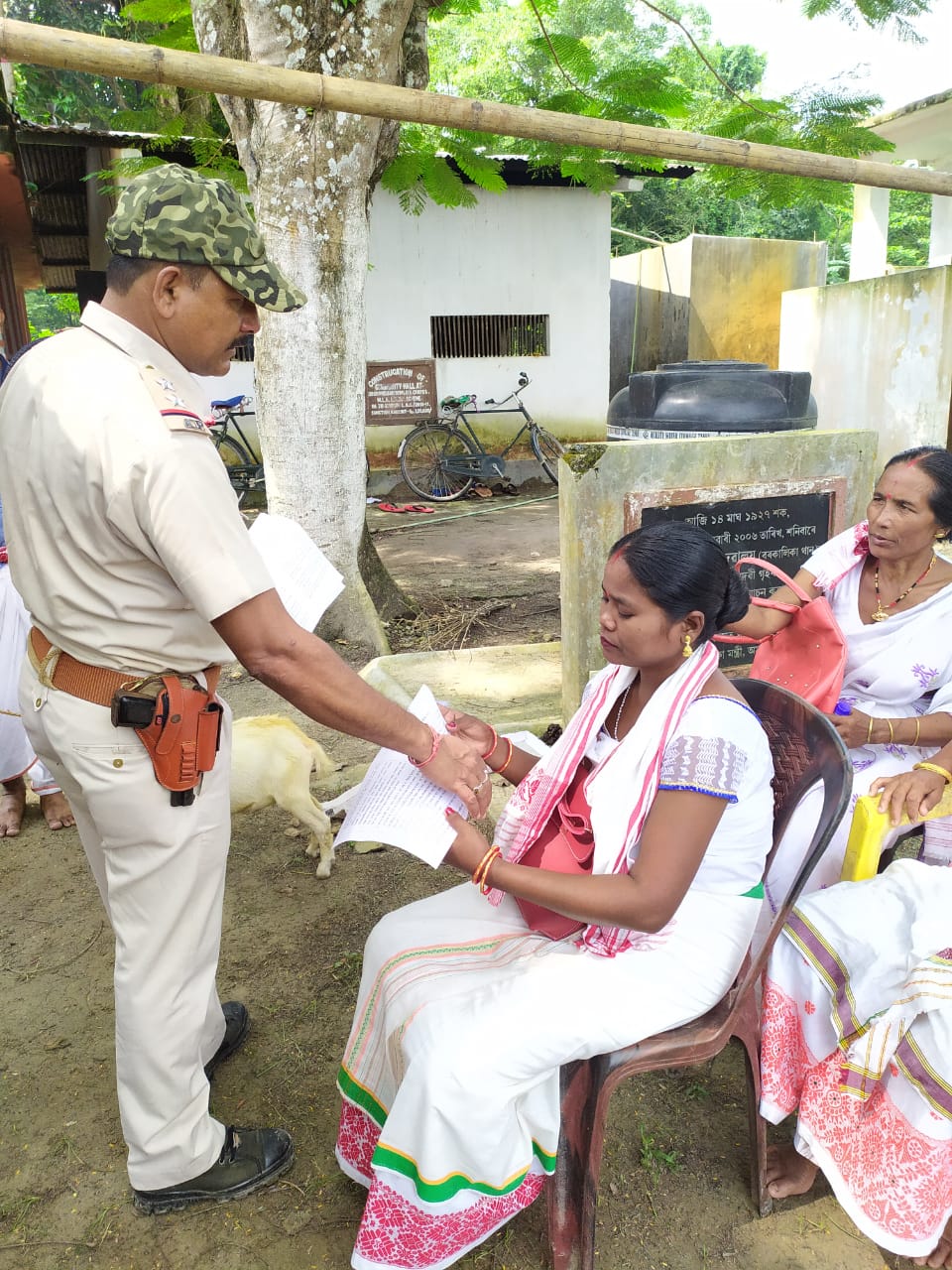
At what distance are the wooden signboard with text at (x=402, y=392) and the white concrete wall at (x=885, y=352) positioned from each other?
4.57 m

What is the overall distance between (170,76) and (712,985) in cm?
222

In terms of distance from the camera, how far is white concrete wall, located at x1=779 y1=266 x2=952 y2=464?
30.5ft

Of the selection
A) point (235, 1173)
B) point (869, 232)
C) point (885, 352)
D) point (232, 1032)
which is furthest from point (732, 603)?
point (869, 232)

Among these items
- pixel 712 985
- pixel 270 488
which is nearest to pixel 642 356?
pixel 270 488

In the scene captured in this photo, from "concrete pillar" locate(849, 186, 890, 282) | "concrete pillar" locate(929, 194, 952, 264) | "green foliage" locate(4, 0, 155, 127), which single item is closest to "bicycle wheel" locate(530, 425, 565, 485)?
"concrete pillar" locate(849, 186, 890, 282)

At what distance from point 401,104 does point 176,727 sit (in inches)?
64.4

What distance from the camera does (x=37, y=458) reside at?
1624mm

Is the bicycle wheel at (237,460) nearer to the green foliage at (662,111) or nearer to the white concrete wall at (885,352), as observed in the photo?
the green foliage at (662,111)

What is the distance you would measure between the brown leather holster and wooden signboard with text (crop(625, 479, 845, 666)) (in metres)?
2.55

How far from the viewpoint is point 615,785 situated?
181cm

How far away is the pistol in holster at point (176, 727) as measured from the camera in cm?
171

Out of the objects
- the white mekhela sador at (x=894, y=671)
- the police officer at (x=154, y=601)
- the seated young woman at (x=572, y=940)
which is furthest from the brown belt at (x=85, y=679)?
the white mekhela sador at (x=894, y=671)

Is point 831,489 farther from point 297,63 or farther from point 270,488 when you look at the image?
point 297,63

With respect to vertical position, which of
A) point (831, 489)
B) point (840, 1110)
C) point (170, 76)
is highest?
point (170, 76)
